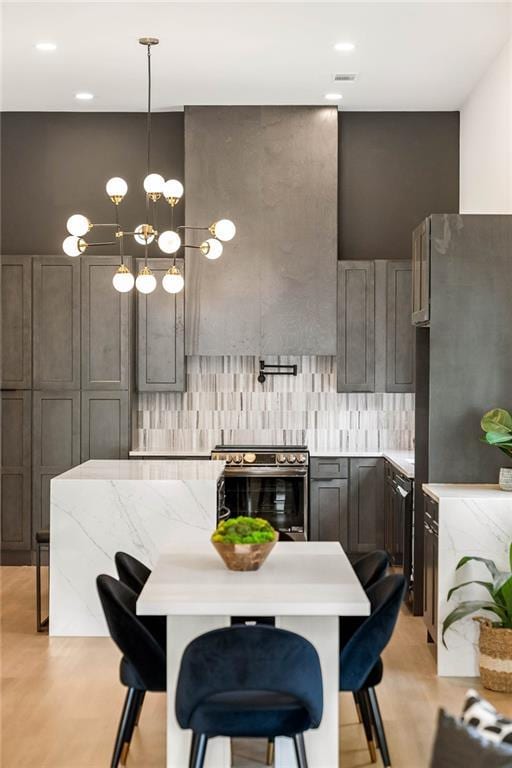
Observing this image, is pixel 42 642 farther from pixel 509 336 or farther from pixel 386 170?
pixel 386 170

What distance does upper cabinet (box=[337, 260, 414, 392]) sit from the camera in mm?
7793

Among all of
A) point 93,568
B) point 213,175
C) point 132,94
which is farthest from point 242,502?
point 132,94

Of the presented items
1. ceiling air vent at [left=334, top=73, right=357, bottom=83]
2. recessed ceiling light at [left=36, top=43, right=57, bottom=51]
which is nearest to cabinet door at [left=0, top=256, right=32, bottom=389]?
recessed ceiling light at [left=36, top=43, right=57, bottom=51]

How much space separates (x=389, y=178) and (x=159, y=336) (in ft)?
7.42

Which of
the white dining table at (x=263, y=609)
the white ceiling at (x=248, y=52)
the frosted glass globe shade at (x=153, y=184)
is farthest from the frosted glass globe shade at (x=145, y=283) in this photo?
the white dining table at (x=263, y=609)

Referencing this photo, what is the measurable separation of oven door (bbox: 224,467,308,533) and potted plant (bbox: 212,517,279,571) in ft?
12.4

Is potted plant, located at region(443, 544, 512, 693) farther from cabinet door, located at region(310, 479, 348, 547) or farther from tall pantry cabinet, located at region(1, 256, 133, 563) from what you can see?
tall pantry cabinet, located at region(1, 256, 133, 563)

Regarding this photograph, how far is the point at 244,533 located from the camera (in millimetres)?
3848

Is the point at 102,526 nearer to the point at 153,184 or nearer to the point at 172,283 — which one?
the point at 172,283

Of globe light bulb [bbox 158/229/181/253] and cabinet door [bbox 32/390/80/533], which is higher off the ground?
globe light bulb [bbox 158/229/181/253]

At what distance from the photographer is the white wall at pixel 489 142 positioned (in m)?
6.34

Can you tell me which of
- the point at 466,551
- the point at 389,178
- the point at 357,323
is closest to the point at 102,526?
the point at 466,551

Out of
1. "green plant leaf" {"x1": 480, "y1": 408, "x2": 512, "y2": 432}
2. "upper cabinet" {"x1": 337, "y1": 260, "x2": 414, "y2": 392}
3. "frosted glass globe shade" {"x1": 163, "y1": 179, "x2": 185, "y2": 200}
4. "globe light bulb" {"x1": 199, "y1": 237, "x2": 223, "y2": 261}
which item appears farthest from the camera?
"upper cabinet" {"x1": 337, "y1": 260, "x2": 414, "y2": 392}

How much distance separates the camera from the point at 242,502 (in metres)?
7.75
